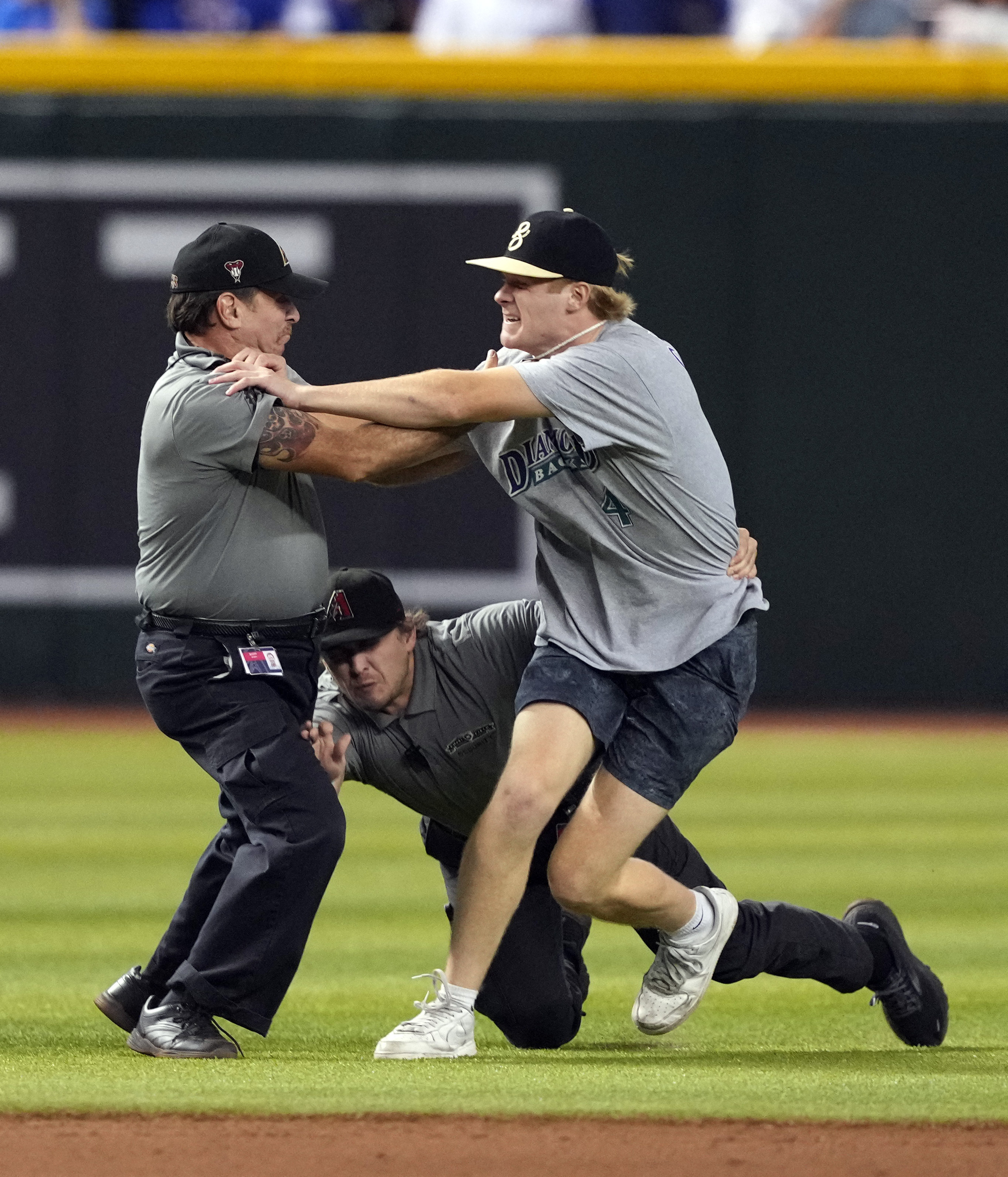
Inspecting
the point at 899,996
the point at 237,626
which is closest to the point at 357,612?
the point at 237,626

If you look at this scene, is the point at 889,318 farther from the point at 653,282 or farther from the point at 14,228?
A: the point at 14,228

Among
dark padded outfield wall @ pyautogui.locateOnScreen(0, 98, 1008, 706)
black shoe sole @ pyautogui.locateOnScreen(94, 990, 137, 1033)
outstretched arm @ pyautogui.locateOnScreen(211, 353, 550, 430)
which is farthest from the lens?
dark padded outfield wall @ pyautogui.locateOnScreen(0, 98, 1008, 706)

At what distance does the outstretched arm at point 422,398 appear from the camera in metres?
4.78

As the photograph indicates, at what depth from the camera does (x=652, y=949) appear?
17.4 feet

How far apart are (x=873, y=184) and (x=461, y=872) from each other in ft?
30.5

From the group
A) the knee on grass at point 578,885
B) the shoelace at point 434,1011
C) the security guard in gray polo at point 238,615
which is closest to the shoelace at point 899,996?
the knee on grass at point 578,885

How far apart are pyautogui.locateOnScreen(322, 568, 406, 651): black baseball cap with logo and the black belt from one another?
109mm

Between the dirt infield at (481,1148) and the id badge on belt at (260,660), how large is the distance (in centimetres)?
114

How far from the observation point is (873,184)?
1331 cm

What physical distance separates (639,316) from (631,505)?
8.48 m

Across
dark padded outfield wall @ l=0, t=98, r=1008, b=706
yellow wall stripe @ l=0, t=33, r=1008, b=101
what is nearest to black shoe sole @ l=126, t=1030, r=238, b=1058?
dark padded outfield wall @ l=0, t=98, r=1008, b=706

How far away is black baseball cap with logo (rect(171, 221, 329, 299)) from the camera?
4965mm

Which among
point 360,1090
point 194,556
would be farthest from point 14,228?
point 360,1090

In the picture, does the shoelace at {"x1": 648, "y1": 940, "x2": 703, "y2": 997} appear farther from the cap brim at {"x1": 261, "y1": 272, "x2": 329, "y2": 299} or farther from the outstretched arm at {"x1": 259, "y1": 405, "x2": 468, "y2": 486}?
the cap brim at {"x1": 261, "y1": 272, "x2": 329, "y2": 299}
